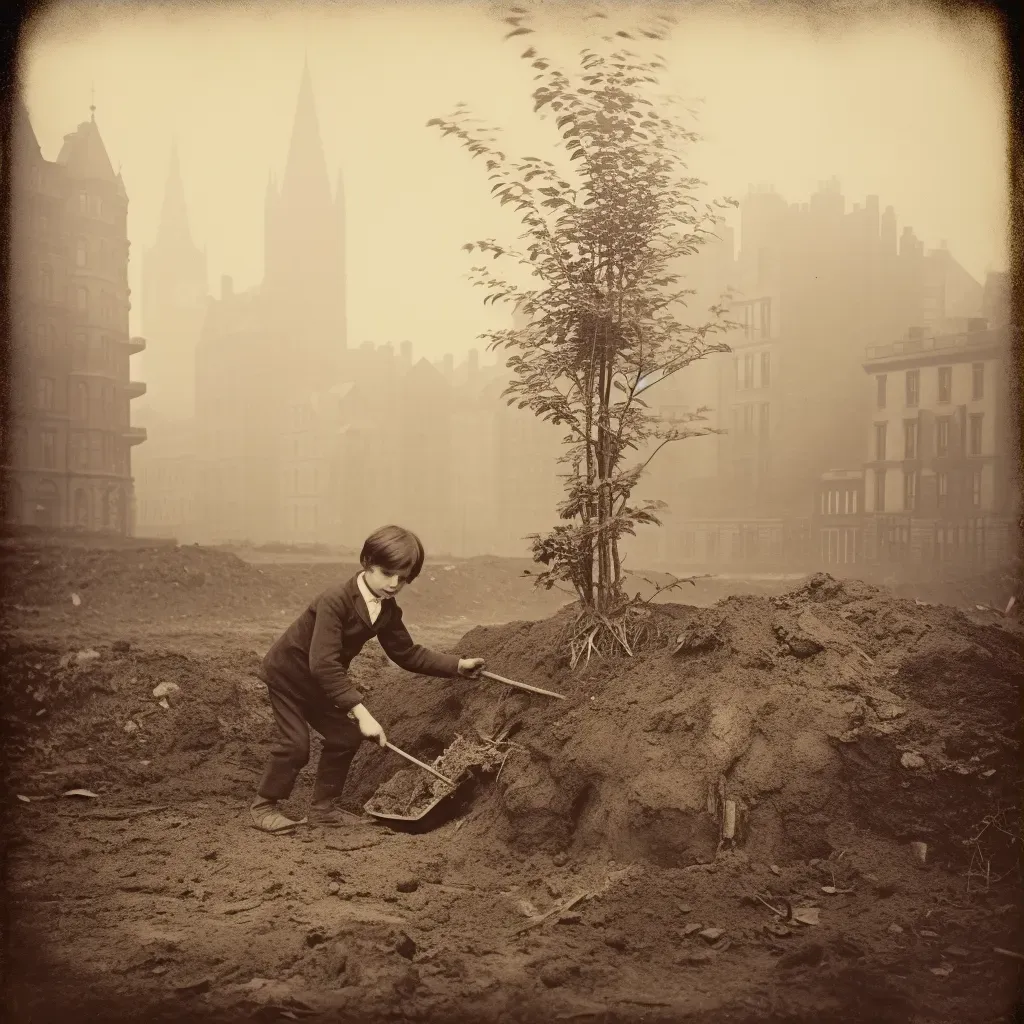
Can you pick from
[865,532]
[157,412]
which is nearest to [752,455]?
[865,532]

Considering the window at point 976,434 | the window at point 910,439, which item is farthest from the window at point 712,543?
the window at point 976,434

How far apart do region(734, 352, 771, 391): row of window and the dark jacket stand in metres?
6.69

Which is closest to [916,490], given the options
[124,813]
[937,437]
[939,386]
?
[937,437]

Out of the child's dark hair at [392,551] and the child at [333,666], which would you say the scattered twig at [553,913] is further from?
the child's dark hair at [392,551]

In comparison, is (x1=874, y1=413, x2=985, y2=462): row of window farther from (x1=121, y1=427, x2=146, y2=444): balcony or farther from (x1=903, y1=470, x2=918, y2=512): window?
(x1=121, y1=427, x2=146, y2=444): balcony

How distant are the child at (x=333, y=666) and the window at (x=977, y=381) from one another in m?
5.21

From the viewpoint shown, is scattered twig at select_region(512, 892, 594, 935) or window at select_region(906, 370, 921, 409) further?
window at select_region(906, 370, 921, 409)

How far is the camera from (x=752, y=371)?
10.4 metres

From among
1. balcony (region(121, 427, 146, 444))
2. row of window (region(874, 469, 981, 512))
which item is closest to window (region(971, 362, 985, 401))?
row of window (region(874, 469, 981, 512))

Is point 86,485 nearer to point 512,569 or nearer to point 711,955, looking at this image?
point 512,569

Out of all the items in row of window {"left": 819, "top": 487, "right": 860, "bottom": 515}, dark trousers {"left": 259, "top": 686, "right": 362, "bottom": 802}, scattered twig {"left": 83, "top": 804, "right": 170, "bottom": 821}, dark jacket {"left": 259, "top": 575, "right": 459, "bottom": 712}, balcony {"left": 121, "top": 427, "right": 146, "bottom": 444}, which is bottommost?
scattered twig {"left": 83, "top": 804, "right": 170, "bottom": 821}

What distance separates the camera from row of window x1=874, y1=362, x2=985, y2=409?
302 inches

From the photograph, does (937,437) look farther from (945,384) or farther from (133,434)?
(133,434)

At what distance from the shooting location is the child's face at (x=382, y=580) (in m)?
4.55
